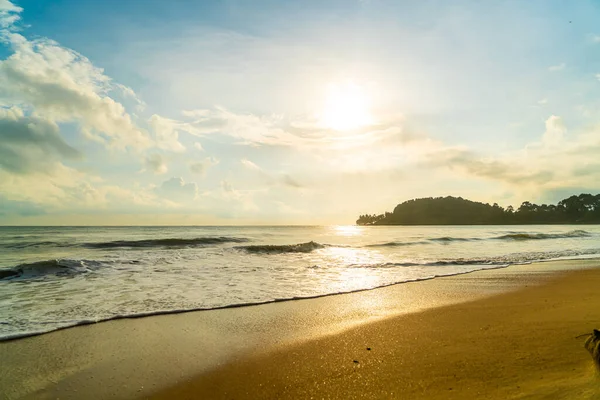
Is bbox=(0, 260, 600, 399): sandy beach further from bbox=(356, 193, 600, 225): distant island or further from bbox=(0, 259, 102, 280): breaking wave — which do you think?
bbox=(356, 193, 600, 225): distant island

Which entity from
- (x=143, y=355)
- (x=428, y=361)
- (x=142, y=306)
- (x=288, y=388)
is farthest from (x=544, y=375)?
(x=142, y=306)

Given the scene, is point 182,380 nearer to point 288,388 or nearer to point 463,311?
point 288,388

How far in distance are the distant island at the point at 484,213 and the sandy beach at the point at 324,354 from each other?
14035 cm

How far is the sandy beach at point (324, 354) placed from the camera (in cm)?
355

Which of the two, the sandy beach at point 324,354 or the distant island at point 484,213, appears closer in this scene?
the sandy beach at point 324,354

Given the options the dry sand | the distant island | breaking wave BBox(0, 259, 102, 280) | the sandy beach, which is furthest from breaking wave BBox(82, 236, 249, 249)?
the distant island

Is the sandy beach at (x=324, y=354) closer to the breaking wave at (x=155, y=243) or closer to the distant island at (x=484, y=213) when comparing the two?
the breaking wave at (x=155, y=243)

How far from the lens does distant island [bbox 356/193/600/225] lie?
405ft

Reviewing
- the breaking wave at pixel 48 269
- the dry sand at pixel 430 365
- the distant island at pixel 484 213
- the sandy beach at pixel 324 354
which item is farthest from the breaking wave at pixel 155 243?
the distant island at pixel 484 213

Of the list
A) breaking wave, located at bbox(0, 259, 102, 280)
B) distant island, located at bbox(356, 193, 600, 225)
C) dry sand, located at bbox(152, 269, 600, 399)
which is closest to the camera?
dry sand, located at bbox(152, 269, 600, 399)

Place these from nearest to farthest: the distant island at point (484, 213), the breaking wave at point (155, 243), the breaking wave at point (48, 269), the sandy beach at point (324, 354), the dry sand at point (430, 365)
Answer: the dry sand at point (430, 365) < the sandy beach at point (324, 354) < the breaking wave at point (48, 269) < the breaking wave at point (155, 243) < the distant island at point (484, 213)

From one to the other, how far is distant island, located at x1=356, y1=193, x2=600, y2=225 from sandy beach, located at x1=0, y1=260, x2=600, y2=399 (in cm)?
14035

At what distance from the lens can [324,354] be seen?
15.3 feet

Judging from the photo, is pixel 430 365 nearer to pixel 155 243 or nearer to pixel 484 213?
pixel 155 243
